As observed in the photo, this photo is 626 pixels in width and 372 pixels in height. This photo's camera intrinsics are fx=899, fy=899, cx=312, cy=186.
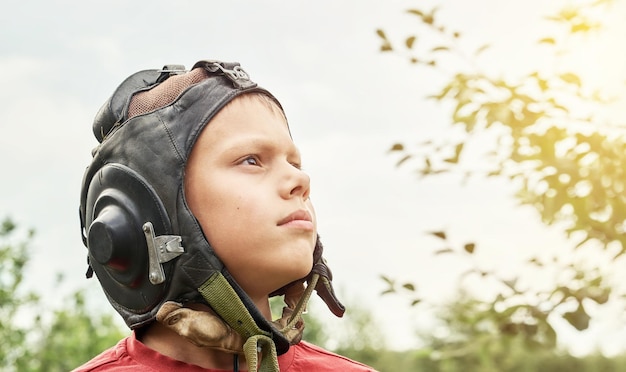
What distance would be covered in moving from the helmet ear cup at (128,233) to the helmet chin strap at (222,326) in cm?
9

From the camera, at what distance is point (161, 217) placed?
6.88ft

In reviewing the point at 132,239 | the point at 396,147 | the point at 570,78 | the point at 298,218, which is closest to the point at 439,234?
the point at 396,147

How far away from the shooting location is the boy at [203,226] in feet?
6.73

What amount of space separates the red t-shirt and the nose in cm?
46

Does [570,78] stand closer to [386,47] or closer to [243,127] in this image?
[386,47]

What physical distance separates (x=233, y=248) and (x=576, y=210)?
1223mm

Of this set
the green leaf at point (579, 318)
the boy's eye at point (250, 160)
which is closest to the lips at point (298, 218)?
the boy's eye at point (250, 160)

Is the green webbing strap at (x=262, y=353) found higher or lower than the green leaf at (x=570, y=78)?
lower

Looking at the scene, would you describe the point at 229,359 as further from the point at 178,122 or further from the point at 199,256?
the point at 178,122

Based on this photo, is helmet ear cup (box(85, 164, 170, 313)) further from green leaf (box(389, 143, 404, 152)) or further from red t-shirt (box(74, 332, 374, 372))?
green leaf (box(389, 143, 404, 152))

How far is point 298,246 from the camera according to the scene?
207cm

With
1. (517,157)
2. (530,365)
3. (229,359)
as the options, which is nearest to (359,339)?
(530,365)

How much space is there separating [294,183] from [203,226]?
0.77 feet

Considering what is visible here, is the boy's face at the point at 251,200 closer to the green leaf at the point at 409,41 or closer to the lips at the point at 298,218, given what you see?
the lips at the point at 298,218
